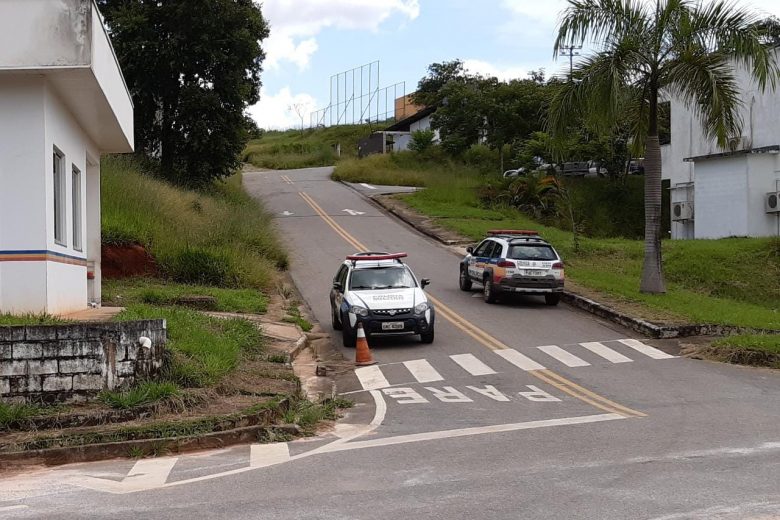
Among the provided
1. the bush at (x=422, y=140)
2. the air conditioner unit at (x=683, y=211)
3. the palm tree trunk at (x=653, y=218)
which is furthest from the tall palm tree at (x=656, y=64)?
the bush at (x=422, y=140)

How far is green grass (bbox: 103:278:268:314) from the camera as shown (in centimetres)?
1938

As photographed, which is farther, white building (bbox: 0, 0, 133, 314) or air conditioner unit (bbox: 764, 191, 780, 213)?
air conditioner unit (bbox: 764, 191, 780, 213)

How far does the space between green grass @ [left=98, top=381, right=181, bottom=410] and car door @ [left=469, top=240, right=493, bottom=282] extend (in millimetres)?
13458

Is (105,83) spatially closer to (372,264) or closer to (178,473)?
(372,264)

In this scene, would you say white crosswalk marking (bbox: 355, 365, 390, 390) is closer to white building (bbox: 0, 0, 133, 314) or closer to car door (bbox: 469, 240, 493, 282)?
white building (bbox: 0, 0, 133, 314)

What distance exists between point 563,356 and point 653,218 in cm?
712

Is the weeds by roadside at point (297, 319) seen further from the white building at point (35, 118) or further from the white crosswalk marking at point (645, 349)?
the white crosswalk marking at point (645, 349)

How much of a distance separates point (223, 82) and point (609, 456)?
3168 centimetres

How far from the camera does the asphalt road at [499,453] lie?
7086 mm

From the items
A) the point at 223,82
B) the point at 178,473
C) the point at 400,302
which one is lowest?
the point at 178,473

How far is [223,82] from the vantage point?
123 ft

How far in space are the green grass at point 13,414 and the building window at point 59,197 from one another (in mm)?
5367

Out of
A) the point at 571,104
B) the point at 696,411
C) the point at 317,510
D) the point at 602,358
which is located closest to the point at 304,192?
the point at 571,104

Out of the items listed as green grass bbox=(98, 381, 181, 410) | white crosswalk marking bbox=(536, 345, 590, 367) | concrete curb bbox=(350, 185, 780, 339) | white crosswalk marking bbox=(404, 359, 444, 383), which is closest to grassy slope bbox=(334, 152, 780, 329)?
concrete curb bbox=(350, 185, 780, 339)
